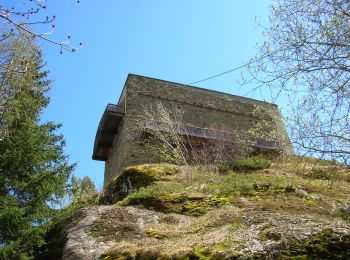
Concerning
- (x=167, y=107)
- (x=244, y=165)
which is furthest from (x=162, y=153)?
(x=167, y=107)

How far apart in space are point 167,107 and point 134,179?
6.99 meters

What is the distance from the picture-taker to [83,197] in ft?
44.8

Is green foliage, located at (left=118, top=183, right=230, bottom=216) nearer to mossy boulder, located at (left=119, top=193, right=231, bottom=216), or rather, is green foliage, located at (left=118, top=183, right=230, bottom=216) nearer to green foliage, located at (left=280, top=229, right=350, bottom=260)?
mossy boulder, located at (left=119, top=193, right=231, bottom=216)

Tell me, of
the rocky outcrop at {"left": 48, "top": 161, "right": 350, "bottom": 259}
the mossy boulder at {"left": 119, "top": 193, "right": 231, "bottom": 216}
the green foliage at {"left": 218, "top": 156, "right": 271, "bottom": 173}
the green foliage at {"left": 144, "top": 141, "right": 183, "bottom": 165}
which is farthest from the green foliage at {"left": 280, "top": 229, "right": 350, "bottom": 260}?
the green foliage at {"left": 144, "top": 141, "right": 183, "bottom": 165}

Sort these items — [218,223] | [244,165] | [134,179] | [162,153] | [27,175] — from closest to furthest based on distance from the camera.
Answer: [218,223]
[27,175]
[134,179]
[244,165]
[162,153]

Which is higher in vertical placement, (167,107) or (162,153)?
(167,107)

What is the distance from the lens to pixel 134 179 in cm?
1195

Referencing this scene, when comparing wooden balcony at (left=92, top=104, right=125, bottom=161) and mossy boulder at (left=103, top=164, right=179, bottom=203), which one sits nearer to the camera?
mossy boulder at (left=103, top=164, right=179, bottom=203)

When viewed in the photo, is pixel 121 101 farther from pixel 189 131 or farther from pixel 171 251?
pixel 171 251

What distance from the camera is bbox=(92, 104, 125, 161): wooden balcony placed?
59.3ft

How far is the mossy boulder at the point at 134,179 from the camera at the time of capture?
37.5 ft

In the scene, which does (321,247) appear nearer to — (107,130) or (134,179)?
(134,179)

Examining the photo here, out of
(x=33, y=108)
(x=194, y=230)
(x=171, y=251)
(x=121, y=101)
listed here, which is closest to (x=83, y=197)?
(x=33, y=108)

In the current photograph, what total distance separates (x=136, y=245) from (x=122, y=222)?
1.38m
